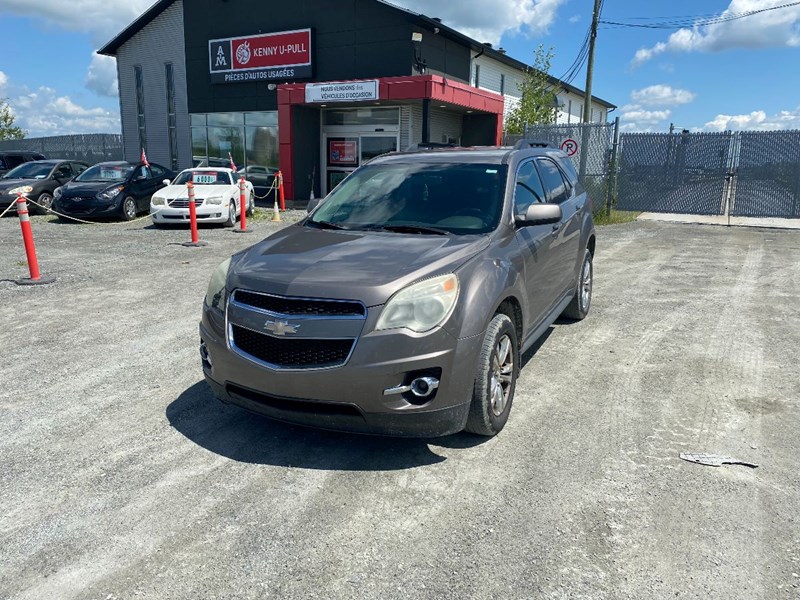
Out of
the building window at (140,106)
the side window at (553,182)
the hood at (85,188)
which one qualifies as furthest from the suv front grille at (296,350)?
the building window at (140,106)

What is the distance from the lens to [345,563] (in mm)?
2646

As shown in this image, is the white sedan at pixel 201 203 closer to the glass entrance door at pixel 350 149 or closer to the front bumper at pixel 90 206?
the front bumper at pixel 90 206

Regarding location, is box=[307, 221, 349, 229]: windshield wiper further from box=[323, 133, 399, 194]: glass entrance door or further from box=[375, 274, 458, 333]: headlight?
box=[323, 133, 399, 194]: glass entrance door

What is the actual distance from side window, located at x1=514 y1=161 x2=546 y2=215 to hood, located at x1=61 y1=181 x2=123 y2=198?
44.5 feet

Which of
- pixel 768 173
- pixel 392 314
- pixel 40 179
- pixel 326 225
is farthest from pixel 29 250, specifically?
pixel 768 173

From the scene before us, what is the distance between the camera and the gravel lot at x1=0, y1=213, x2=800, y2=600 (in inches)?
101

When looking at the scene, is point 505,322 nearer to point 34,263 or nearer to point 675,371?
point 675,371

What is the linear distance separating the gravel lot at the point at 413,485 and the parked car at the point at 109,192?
10507 mm

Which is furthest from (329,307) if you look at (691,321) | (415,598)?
(691,321)

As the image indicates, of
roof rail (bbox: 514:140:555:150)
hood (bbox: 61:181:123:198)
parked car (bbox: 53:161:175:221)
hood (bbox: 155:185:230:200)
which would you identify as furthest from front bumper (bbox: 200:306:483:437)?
hood (bbox: 61:181:123:198)

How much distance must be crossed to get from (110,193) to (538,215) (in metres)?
14.2

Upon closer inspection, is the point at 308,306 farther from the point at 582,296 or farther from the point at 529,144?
the point at 582,296

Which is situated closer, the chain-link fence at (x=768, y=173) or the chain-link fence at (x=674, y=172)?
the chain-link fence at (x=768, y=173)

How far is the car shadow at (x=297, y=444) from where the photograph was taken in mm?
3521
